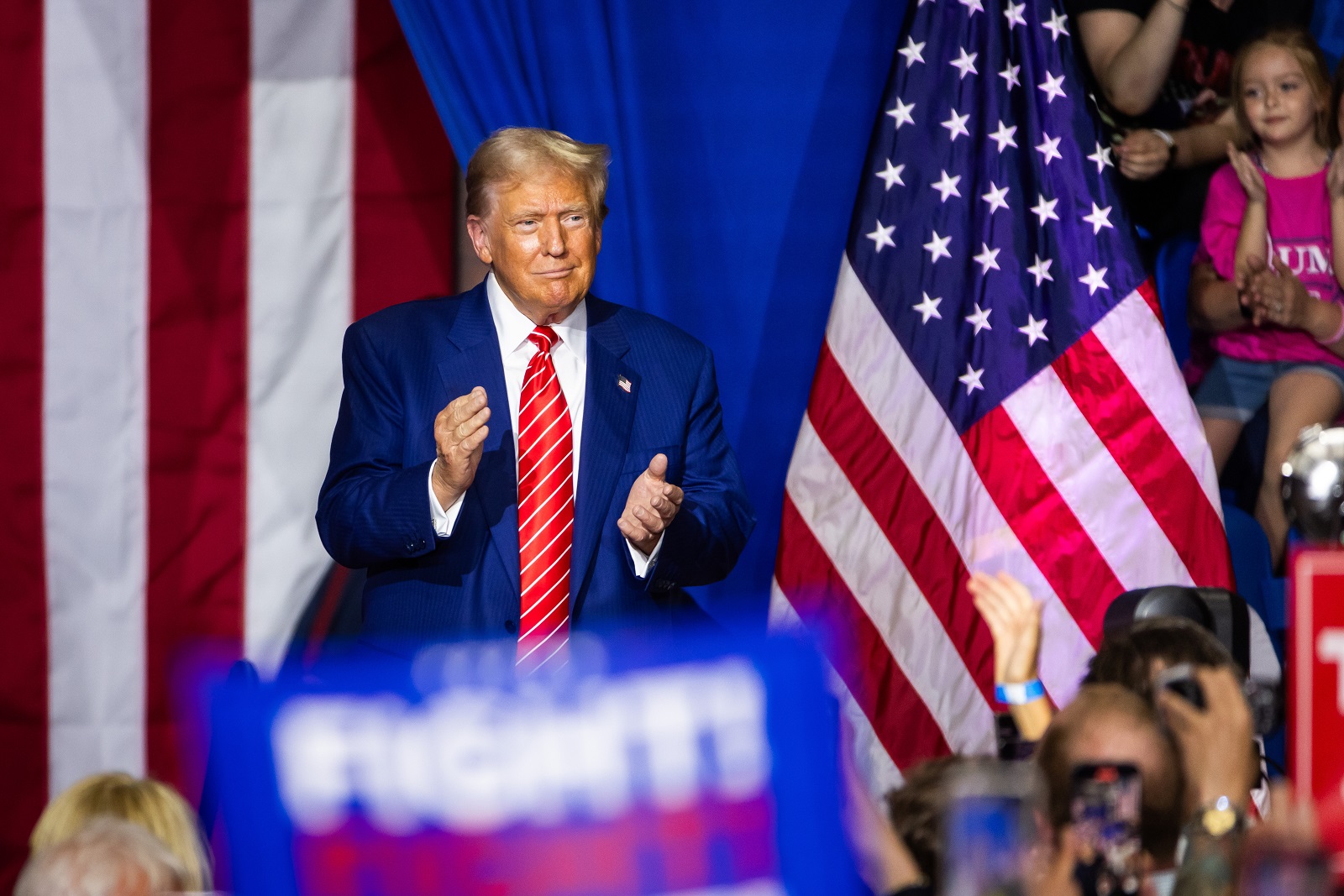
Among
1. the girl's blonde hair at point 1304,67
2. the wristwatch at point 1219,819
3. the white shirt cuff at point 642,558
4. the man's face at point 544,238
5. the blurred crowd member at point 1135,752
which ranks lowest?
the wristwatch at point 1219,819

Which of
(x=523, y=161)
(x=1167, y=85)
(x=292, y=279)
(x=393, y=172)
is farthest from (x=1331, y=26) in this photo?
(x=292, y=279)

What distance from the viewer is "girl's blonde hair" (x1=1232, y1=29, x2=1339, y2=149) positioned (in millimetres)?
4039

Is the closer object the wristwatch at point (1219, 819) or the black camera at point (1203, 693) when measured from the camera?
the wristwatch at point (1219, 819)

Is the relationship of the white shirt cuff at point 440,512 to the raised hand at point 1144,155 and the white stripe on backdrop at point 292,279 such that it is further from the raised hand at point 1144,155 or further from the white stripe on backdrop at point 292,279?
the raised hand at point 1144,155

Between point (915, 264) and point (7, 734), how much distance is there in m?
2.62

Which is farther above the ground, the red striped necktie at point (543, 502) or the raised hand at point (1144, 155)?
the raised hand at point (1144, 155)

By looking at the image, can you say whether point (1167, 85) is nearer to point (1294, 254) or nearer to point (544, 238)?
point (1294, 254)

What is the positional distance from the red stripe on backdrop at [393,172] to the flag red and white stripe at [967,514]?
1169mm

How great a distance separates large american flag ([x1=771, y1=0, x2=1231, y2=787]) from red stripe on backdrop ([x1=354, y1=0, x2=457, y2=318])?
1.12 m

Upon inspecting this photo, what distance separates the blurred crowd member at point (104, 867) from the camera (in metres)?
1.68

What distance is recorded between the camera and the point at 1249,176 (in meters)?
4.07

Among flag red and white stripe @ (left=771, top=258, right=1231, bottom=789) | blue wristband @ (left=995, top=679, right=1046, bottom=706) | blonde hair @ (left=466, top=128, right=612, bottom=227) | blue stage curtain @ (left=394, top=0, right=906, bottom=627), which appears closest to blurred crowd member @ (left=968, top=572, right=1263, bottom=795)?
blue wristband @ (left=995, top=679, right=1046, bottom=706)

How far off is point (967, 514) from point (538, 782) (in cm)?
262

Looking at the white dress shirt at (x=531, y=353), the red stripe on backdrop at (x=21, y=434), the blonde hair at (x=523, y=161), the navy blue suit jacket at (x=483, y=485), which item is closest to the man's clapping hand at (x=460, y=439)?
the navy blue suit jacket at (x=483, y=485)
